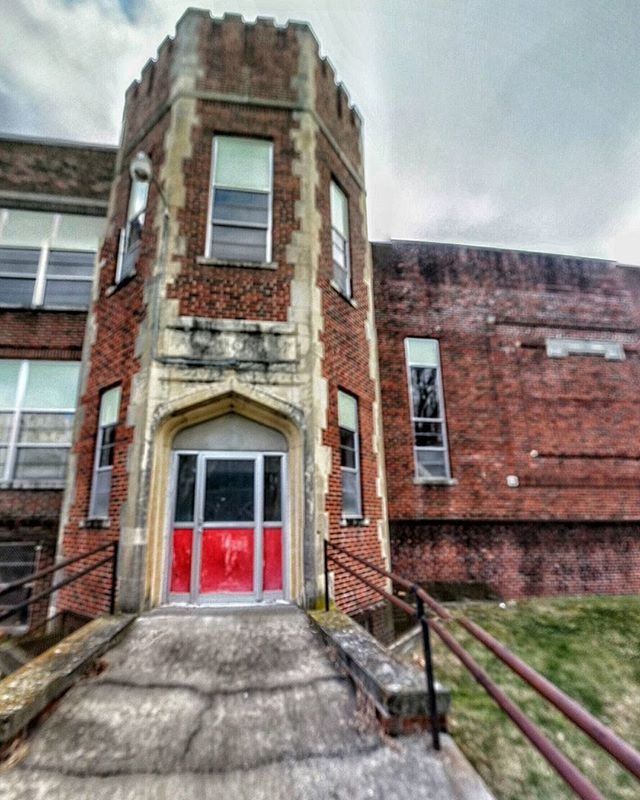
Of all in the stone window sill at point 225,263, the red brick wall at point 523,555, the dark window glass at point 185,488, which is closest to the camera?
the dark window glass at point 185,488

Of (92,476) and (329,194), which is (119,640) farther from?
(329,194)

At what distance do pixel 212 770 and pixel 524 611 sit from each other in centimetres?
706

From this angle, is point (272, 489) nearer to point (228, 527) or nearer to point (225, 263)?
point (228, 527)

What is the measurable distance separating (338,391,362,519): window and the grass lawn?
92.8 inches

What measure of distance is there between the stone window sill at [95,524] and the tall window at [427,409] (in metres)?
6.19

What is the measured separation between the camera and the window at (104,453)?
6.23 m

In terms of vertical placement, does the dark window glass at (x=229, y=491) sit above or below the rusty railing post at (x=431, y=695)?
above

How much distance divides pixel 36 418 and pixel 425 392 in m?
8.57

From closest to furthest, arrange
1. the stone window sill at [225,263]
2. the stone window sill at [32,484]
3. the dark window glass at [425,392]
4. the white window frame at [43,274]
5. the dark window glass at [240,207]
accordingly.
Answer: the stone window sill at [225,263] < the dark window glass at [240,207] < the stone window sill at [32,484] < the white window frame at [43,274] < the dark window glass at [425,392]

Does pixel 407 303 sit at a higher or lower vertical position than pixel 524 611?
higher

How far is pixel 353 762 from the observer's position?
252 centimetres

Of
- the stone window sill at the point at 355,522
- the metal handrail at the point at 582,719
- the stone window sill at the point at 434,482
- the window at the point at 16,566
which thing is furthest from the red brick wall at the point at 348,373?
the window at the point at 16,566

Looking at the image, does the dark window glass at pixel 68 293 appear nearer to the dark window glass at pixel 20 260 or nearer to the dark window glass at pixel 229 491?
the dark window glass at pixel 20 260

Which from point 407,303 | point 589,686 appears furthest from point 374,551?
point 407,303
